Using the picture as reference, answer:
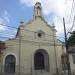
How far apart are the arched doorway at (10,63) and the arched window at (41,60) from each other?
166 inches

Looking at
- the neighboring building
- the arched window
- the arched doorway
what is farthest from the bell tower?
the arched doorway

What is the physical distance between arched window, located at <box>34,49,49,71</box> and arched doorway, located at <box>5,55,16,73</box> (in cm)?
421

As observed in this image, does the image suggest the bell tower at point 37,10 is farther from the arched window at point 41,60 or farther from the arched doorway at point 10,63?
the arched doorway at point 10,63

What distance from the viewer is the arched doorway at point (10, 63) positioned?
32053 mm

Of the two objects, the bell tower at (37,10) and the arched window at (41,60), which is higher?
the bell tower at (37,10)

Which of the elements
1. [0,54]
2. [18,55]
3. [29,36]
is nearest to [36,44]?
[29,36]

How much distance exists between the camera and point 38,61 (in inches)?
1382

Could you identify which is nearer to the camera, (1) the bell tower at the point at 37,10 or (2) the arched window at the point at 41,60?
(2) the arched window at the point at 41,60

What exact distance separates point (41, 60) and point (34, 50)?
2.71 metres

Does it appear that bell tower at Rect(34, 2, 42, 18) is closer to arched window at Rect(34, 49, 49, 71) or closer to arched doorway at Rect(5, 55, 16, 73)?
arched window at Rect(34, 49, 49, 71)

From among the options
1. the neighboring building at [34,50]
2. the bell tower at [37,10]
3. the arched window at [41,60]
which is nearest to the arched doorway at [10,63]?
the neighboring building at [34,50]

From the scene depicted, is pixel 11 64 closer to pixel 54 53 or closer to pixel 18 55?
pixel 18 55

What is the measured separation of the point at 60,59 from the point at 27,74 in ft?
24.1

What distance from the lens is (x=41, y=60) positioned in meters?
35.3
